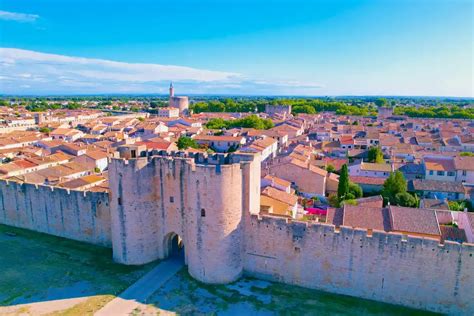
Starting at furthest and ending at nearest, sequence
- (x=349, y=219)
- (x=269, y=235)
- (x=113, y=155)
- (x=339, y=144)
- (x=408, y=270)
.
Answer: (x=339, y=144)
(x=349, y=219)
(x=113, y=155)
(x=269, y=235)
(x=408, y=270)

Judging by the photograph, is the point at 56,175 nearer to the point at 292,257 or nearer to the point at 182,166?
the point at 182,166

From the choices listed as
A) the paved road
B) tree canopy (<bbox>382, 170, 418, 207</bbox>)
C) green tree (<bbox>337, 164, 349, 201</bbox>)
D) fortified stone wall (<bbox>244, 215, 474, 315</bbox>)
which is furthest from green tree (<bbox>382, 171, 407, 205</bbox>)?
the paved road

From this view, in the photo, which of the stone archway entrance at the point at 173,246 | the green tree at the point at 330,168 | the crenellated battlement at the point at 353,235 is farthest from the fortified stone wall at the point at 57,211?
the green tree at the point at 330,168

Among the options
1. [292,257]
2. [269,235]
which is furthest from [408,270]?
[269,235]

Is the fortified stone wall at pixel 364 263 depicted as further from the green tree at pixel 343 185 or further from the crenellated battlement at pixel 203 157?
the green tree at pixel 343 185

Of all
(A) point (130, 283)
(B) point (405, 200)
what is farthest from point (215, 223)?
(B) point (405, 200)

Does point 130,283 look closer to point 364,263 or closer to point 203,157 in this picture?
point 203,157

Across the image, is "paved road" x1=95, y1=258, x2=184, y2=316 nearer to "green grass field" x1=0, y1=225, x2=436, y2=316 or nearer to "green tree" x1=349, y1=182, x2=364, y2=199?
"green grass field" x1=0, y1=225, x2=436, y2=316
